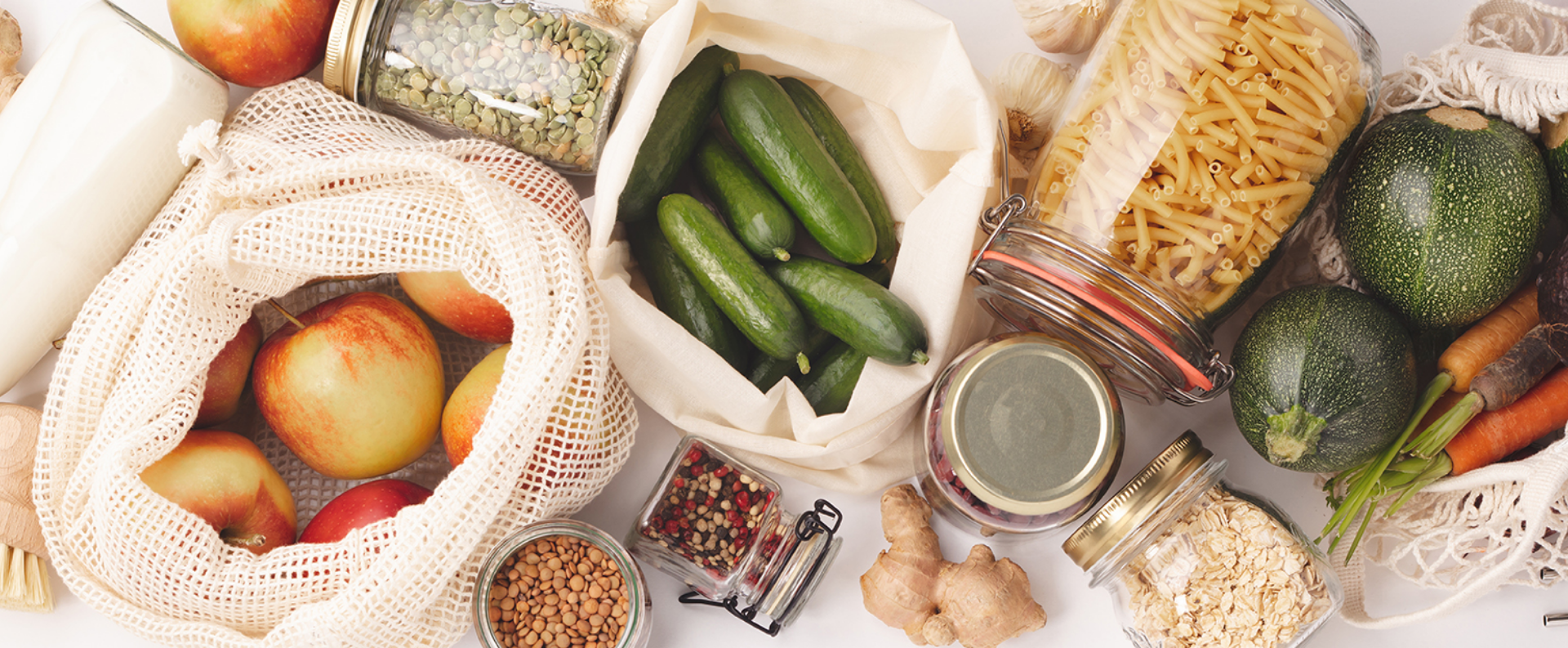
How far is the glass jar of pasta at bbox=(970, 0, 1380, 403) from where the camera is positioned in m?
0.77

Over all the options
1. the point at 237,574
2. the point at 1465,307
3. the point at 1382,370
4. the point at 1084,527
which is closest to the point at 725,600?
the point at 1084,527

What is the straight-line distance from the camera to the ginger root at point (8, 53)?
3.26 feet

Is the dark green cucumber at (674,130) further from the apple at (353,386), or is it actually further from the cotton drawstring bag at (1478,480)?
the cotton drawstring bag at (1478,480)

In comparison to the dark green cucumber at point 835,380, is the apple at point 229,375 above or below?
below

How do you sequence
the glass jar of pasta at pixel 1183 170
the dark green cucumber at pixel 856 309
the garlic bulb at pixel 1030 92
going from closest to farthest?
1. the glass jar of pasta at pixel 1183 170
2. the dark green cucumber at pixel 856 309
3. the garlic bulb at pixel 1030 92

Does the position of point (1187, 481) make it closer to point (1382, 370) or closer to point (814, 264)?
point (1382, 370)

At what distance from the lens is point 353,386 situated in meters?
0.87

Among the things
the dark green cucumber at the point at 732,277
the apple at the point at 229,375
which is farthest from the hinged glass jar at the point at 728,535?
the apple at the point at 229,375

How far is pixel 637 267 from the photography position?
3.35ft

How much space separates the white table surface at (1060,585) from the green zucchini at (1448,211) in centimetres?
19

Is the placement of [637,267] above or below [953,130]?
below

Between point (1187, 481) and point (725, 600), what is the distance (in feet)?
1.57

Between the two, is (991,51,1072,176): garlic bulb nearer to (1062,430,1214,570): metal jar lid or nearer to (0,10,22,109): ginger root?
(1062,430,1214,570): metal jar lid

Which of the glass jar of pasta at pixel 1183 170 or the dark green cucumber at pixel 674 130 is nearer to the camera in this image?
the glass jar of pasta at pixel 1183 170
